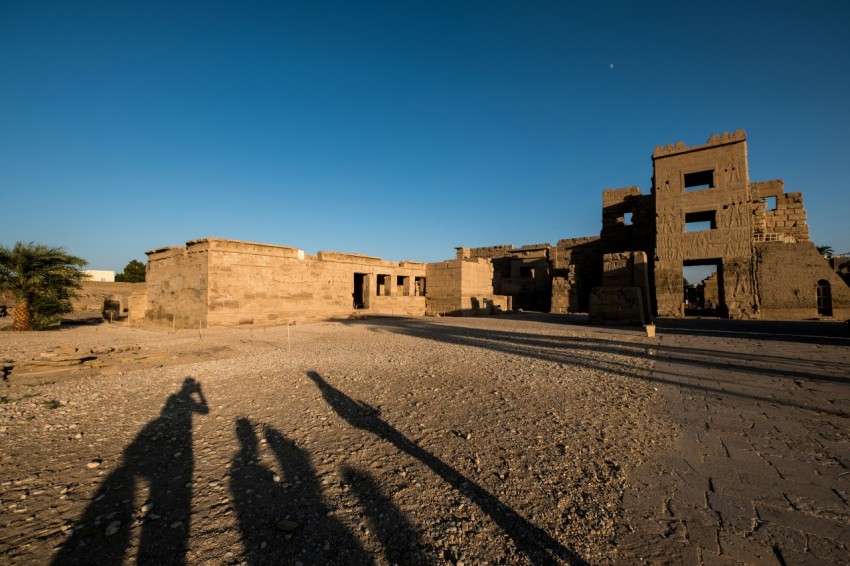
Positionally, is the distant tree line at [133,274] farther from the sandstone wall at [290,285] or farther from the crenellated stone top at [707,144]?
the crenellated stone top at [707,144]

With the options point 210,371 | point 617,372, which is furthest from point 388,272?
point 617,372

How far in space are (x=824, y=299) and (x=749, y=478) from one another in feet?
72.9

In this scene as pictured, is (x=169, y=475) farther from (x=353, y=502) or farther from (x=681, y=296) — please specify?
(x=681, y=296)

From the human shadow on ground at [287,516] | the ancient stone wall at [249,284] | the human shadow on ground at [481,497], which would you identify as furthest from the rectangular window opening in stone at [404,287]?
the human shadow on ground at [287,516]

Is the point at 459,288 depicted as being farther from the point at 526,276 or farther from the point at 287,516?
the point at 287,516

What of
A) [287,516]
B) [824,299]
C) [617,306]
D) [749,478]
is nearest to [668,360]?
[749,478]

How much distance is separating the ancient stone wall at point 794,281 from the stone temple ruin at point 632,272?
0.05m

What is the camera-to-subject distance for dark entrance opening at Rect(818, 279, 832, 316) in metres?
16.4

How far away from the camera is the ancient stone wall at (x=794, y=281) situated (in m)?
16.1

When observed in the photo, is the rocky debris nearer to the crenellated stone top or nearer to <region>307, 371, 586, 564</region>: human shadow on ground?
<region>307, 371, 586, 564</region>: human shadow on ground

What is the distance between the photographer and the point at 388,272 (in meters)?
20.4

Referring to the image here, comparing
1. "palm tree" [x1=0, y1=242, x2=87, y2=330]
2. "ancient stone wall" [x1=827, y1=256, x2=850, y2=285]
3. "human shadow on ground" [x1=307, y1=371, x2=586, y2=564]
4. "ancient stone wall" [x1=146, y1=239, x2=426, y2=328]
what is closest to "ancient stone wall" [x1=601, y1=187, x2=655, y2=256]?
"ancient stone wall" [x1=827, y1=256, x2=850, y2=285]

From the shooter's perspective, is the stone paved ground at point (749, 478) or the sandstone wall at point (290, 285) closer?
the stone paved ground at point (749, 478)

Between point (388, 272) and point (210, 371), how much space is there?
47.2 ft
